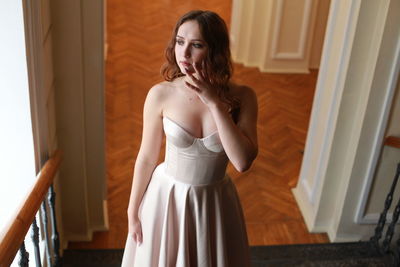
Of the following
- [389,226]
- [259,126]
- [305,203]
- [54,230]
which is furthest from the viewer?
[259,126]

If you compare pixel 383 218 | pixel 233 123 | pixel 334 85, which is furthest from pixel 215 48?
pixel 383 218

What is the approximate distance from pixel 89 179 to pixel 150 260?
1333 millimetres

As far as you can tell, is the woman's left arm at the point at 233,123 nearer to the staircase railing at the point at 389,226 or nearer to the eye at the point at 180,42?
the eye at the point at 180,42

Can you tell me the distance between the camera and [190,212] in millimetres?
2537

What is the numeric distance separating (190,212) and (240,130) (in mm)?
495

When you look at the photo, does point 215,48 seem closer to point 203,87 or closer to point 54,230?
point 203,87

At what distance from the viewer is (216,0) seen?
956cm

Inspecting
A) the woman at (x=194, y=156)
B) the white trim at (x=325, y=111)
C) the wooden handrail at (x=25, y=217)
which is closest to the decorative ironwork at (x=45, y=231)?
the wooden handrail at (x=25, y=217)

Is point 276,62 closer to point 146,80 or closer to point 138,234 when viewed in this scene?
point 146,80

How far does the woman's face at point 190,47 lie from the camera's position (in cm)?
216

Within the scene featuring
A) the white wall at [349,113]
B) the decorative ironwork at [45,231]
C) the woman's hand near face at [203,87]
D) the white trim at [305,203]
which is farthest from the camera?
the white trim at [305,203]

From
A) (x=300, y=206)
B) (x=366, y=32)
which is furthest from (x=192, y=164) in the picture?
(x=300, y=206)

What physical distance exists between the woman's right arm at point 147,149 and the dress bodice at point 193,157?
5 centimetres

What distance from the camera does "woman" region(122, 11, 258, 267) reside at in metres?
2.18
